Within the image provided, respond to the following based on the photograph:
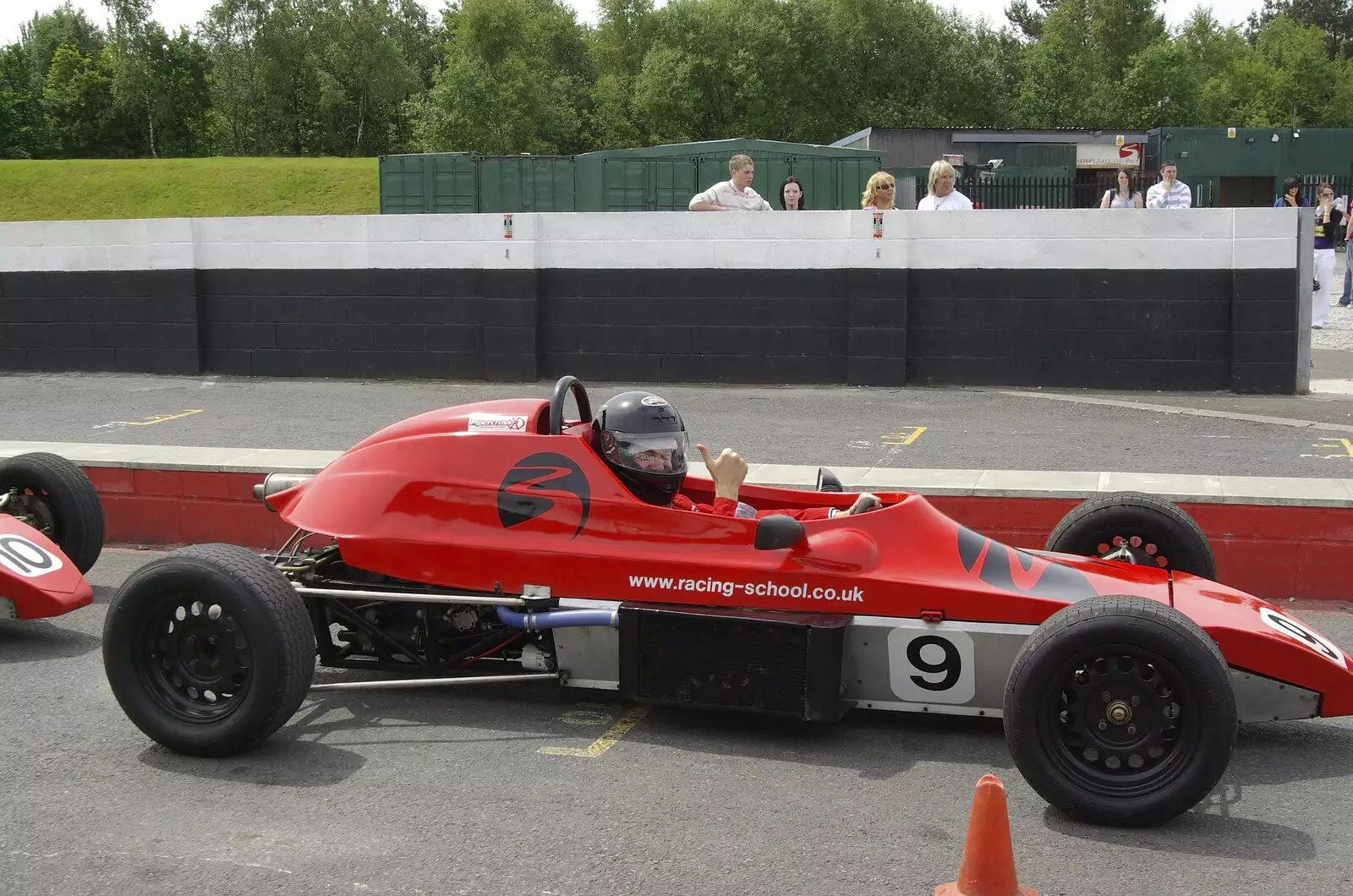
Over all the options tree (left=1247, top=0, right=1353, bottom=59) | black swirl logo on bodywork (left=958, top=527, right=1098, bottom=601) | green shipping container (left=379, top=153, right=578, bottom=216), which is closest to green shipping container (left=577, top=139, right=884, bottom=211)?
green shipping container (left=379, top=153, right=578, bottom=216)

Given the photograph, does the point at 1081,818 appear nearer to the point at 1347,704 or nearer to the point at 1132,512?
the point at 1347,704

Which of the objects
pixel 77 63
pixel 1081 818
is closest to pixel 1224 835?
pixel 1081 818

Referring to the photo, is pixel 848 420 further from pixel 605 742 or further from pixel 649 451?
pixel 605 742

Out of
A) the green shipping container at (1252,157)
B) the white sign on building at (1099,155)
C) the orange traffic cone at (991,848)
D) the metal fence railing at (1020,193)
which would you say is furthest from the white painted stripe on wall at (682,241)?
the green shipping container at (1252,157)

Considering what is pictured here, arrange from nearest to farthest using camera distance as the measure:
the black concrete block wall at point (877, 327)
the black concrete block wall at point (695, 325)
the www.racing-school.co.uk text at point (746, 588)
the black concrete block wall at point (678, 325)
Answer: the www.racing-school.co.uk text at point (746, 588) < the black concrete block wall at point (678, 325) < the black concrete block wall at point (877, 327) < the black concrete block wall at point (695, 325)

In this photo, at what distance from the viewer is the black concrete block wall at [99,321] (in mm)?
14867

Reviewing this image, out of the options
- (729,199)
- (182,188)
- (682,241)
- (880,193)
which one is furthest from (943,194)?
(182,188)

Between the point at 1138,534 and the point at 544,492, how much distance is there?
252cm

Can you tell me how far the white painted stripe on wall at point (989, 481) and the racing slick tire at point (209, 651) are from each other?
112 inches

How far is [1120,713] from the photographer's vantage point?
14.0ft

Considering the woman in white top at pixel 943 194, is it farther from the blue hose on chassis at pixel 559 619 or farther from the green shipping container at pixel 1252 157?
the green shipping container at pixel 1252 157

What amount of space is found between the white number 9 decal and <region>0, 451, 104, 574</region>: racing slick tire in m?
5.50

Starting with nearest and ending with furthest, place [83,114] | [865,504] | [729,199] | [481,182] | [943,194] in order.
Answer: [865,504] → [943,194] → [729,199] → [481,182] → [83,114]

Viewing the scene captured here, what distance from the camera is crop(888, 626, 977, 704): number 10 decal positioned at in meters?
4.86
